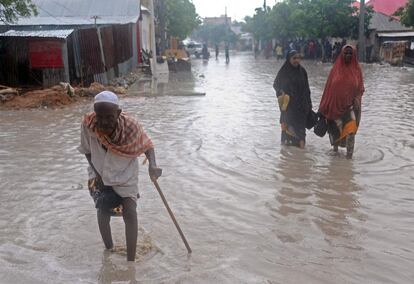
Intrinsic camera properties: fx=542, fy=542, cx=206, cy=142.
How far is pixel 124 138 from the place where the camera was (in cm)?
367

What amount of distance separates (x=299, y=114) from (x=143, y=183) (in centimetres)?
282

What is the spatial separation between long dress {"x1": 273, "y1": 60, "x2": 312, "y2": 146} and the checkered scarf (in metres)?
4.36

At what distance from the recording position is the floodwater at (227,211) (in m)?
3.92

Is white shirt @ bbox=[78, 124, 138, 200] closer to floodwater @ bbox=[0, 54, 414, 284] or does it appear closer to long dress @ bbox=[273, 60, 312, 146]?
floodwater @ bbox=[0, 54, 414, 284]

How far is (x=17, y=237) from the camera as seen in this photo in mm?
4570

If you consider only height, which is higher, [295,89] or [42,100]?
[295,89]

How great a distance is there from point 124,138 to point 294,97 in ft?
15.0

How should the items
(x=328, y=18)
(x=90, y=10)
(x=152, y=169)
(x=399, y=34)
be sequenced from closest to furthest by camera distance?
(x=152, y=169) < (x=90, y=10) < (x=399, y=34) < (x=328, y=18)

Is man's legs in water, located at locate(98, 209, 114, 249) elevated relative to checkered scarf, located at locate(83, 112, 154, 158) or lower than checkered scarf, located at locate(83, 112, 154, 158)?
lower

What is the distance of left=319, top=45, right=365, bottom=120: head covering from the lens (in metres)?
7.34

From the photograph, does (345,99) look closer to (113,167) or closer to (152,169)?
(152,169)

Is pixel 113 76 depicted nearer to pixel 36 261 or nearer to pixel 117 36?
pixel 117 36

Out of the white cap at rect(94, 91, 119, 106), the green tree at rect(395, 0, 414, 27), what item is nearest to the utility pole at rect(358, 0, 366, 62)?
the green tree at rect(395, 0, 414, 27)

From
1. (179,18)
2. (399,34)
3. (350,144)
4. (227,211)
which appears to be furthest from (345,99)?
(179,18)
